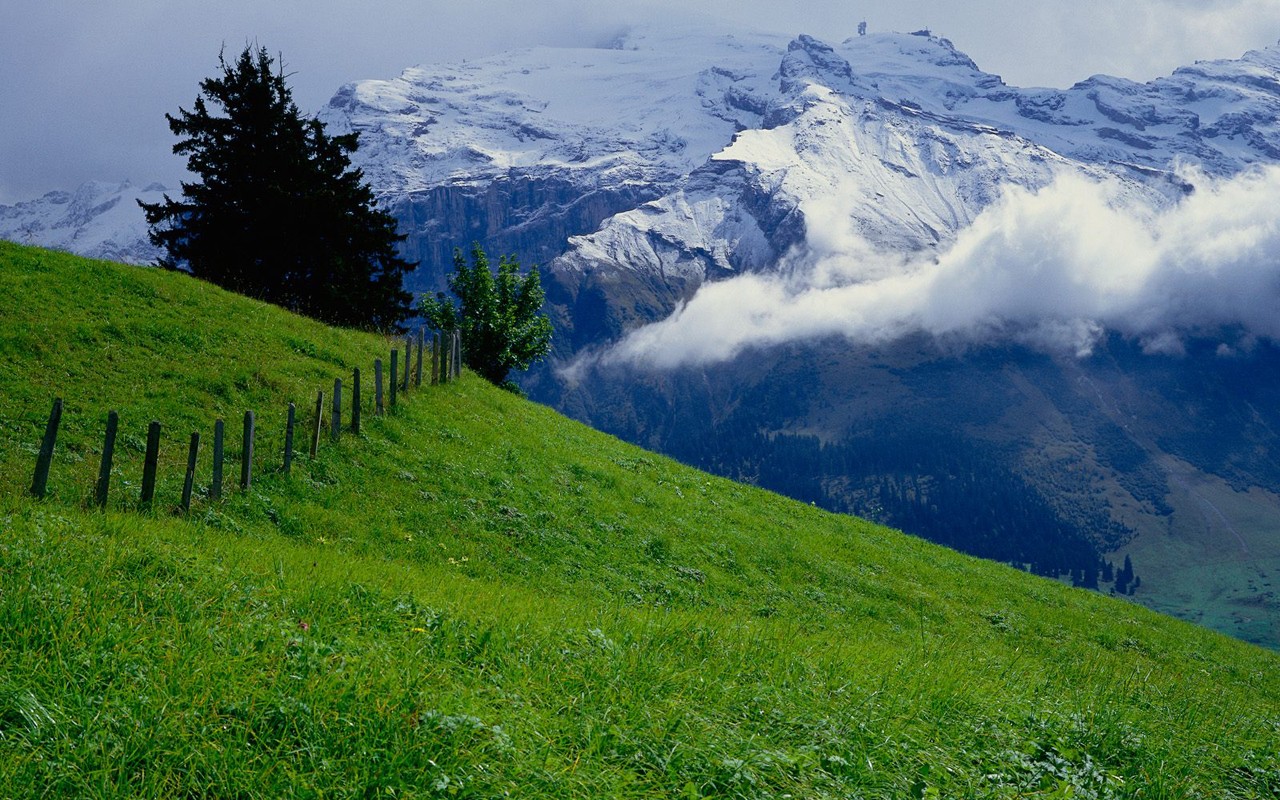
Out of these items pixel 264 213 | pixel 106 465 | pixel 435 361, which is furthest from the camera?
pixel 264 213

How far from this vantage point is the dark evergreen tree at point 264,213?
154ft

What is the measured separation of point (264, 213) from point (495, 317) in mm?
16658

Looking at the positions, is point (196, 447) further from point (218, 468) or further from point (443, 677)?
point (443, 677)

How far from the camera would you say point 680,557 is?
25.5 meters

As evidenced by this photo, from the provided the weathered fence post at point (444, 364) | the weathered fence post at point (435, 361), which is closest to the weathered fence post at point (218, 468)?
the weathered fence post at point (435, 361)

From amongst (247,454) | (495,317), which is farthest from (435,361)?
(495,317)

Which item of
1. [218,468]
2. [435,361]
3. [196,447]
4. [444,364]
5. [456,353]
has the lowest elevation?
[218,468]

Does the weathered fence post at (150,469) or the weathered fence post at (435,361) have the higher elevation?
the weathered fence post at (435,361)

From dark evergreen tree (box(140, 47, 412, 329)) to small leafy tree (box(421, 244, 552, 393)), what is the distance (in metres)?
7.41

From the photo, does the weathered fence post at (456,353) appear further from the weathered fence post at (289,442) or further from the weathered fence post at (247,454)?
the weathered fence post at (247,454)

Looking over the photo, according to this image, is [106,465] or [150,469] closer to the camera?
[106,465]

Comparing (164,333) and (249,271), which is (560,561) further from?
(249,271)

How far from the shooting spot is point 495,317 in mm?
57469

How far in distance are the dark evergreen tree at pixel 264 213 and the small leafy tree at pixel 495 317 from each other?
7.41 m
